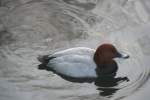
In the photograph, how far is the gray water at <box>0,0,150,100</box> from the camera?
626cm

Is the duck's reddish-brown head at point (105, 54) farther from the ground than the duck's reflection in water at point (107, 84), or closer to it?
farther from the ground

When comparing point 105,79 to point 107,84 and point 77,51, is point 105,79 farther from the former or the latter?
point 77,51

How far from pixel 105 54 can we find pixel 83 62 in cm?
35

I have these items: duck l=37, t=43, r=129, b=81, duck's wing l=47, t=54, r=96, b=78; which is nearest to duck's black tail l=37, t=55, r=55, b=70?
duck l=37, t=43, r=129, b=81

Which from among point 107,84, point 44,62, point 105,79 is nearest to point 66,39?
point 44,62

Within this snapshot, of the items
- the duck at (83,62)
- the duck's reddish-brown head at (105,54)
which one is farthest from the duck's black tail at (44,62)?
the duck's reddish-brown head at (105,54)

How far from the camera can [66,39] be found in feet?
23.9

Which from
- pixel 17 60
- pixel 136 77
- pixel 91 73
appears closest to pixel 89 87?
pixel 91 73

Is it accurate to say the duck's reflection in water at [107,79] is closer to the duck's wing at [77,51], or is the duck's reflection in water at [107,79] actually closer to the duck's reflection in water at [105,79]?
the duck's reflection in water at [105,79]

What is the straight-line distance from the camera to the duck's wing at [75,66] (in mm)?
6434

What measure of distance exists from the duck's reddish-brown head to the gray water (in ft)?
0.62

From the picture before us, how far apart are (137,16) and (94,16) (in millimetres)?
679

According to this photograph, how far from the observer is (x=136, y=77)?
6.47 metres

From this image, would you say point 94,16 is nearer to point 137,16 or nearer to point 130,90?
point 137,16
